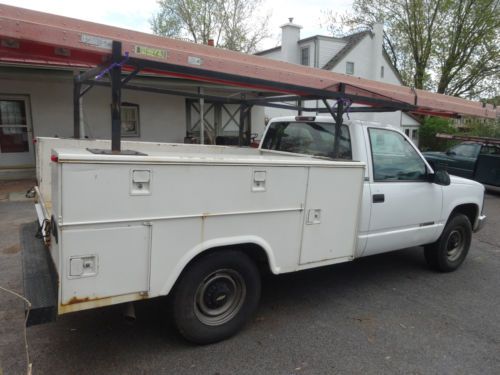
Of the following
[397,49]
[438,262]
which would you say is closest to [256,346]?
[438,262]

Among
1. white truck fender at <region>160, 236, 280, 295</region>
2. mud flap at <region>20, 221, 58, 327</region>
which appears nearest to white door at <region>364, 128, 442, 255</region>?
white truck fender at <region>160, 236, 280, 295</region>

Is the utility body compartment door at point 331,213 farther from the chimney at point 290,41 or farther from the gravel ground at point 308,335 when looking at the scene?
the chimney at point 290,41

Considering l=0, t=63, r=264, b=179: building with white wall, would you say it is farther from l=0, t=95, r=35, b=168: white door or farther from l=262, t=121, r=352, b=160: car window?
l=262, t=121, r=352, b=160: car window

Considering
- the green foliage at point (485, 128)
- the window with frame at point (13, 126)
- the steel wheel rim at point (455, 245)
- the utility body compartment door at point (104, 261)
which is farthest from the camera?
the green foliage at point (485, 128)

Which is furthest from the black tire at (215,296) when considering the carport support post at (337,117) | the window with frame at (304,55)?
the window with frame at (304,55)

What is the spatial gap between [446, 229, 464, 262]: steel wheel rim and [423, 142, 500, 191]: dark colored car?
665 centimetres

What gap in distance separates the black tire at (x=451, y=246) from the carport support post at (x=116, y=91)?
13.6ft

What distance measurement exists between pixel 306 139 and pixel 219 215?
208cm

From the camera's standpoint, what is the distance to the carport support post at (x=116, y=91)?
2.68 metres

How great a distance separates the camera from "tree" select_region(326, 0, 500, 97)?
2364 cm

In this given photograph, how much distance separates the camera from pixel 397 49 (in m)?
27.7

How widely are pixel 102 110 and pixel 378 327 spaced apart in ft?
36.1

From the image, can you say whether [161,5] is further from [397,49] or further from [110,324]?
[110,324]

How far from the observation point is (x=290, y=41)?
23.3 m
